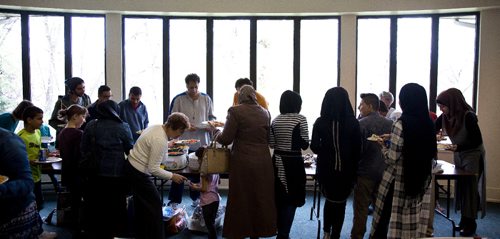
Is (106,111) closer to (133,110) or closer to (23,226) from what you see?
(23,226)

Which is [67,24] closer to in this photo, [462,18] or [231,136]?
[231,136]

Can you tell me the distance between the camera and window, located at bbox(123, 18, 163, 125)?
576 centimetres

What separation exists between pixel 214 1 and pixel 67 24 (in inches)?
85.4

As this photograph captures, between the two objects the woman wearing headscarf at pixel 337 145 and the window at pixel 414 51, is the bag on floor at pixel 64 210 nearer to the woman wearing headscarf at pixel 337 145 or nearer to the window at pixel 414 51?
the woman wearing headscarf at pixel 337 145

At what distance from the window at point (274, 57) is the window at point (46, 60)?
2890 mm

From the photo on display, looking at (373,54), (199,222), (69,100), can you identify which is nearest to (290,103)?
(199,222)

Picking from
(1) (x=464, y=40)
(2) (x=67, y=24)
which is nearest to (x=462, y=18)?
(1) (x=464, y=40)

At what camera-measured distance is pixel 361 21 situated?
18.6 ft

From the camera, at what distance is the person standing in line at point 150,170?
2.89m

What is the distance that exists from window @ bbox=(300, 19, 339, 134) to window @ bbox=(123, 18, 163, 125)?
2.12 metres

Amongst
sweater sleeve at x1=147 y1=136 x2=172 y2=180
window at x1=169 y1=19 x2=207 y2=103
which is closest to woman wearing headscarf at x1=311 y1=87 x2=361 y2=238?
sweater sleeve at x1=147 y1=136 x2=172 y2=180

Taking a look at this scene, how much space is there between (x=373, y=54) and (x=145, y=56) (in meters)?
3.34

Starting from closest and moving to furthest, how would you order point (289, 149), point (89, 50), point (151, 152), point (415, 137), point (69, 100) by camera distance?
1. point (415, 137)
2. point (151, 152)
3. point (289, 149)
4. point (69, 100)
5. point (89, 50)

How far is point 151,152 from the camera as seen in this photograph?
2.88 meters
